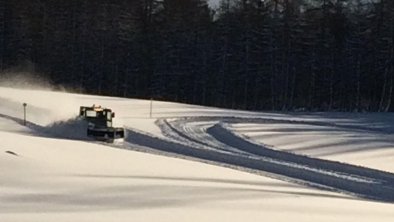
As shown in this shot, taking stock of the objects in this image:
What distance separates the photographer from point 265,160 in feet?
62.5

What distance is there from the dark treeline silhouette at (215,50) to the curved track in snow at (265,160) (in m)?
31.3

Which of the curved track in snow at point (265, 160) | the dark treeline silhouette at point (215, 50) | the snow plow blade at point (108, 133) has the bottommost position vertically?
the curved track in snow at point (265, 160)

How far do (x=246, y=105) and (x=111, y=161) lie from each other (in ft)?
141

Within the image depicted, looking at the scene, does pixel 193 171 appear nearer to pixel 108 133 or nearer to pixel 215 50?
pixel 108 133

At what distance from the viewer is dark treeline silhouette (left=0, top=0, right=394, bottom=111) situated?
190 ft

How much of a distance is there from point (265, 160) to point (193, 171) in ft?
13.8

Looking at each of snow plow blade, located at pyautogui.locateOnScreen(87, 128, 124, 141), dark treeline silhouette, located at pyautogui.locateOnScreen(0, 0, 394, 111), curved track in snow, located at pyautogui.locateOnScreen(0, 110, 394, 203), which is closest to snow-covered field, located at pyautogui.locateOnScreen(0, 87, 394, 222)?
curved track in snow, located at pyautogui.locateOnScreen(0, 110, 394, 203)

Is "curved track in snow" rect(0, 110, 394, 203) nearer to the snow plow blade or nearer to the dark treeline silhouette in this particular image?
the snow plow blade

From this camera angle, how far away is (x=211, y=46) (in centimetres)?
6084

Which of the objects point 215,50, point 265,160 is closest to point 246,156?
point 265,160

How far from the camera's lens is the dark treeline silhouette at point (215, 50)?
5778 cm

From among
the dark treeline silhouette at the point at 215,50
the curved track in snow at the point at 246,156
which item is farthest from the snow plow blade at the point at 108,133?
the dark treeline silhouette at the point at 215,50

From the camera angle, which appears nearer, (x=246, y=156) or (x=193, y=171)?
(x=193, y=171)

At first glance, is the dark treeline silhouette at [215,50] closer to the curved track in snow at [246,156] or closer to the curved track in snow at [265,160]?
the curved track in snow at [246,156]
